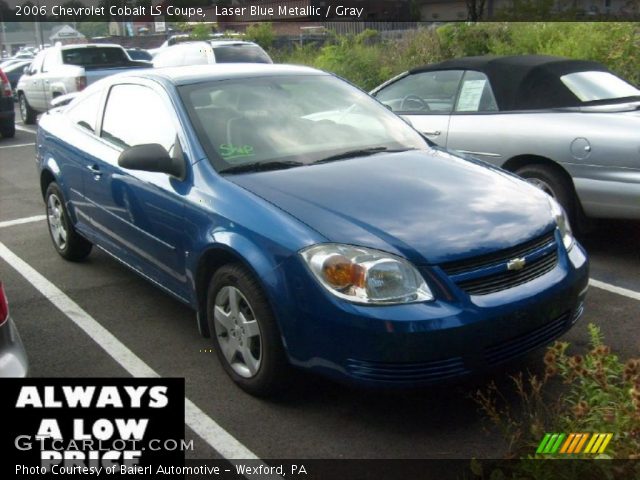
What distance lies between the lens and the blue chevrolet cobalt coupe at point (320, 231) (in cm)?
333

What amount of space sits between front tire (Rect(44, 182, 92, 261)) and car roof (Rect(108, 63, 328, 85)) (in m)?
1.43

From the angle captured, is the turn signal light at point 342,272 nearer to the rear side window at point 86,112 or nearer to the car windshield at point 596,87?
the rear side window at point 86,112

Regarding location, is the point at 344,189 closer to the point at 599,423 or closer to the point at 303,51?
the point at 599,423

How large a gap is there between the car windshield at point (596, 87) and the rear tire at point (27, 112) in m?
13.6

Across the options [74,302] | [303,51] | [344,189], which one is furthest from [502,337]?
[303,51]

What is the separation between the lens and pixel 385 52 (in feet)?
54.4

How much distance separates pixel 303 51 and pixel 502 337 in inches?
731

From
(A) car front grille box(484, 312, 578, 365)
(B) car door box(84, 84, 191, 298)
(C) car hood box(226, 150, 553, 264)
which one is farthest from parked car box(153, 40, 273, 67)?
(A) car front grille box(484, 312, 578, 365)

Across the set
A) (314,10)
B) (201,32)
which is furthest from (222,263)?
(201,32)

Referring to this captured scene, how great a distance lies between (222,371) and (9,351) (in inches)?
56.0

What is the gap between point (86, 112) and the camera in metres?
5.77

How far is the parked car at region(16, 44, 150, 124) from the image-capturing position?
14109 millimetres

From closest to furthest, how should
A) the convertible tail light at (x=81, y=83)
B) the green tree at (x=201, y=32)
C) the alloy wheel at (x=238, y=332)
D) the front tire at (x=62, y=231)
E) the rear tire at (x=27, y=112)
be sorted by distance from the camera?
the alloy wheel at (x=238, y=332)
the front tire at (x=62, y=231)
the convertible tail light at (x=81, y=83)
the rear tire at (x=27, y=112)
the green tree at (x=201, y=32)

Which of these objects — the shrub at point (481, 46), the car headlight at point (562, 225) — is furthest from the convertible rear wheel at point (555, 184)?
the shrub at point (481, 46)
